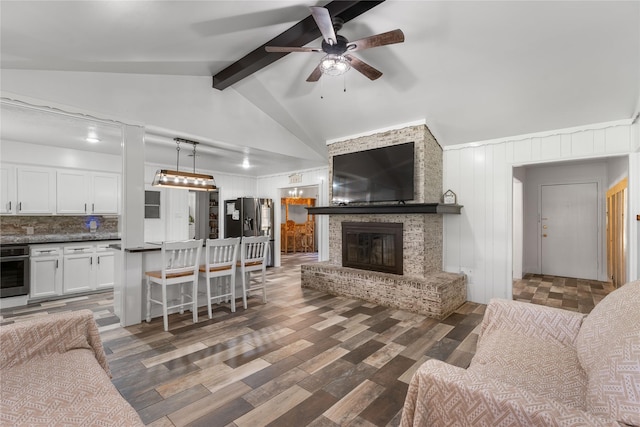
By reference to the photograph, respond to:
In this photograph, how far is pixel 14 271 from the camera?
420 centimetres

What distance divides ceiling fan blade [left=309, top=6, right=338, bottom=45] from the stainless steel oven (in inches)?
196

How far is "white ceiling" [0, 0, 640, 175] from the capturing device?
2459 mm

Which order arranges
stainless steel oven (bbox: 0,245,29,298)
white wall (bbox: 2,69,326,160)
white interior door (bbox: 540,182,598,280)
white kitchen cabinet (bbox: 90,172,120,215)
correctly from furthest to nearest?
1. white interior door (bbox: 540,182,598,280)
2. white kitchen cabinet (bbox: 90,172,120,215)
3. stainless steel oven (bbox: 0,245,29,298)
4. white wall (bbox: 2,69,326,160)

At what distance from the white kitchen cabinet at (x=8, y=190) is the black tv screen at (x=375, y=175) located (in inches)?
196

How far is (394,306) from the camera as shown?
4.18 m

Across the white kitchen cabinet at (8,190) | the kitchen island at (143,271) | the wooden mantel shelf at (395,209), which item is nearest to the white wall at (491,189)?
the wooden mantel shelf at (395,209)

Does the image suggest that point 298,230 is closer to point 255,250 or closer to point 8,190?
point 255,250

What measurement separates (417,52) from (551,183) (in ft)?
16.8

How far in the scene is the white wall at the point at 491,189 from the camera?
12.6 ft

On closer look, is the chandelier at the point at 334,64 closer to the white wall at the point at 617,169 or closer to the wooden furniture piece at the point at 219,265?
the wooden furniture piece at the point at 219,265

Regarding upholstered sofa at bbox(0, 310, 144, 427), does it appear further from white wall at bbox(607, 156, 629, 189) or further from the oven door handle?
white wall at bbox(607, 156, 629, 189)

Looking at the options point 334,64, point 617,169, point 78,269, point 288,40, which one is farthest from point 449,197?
point 78,269

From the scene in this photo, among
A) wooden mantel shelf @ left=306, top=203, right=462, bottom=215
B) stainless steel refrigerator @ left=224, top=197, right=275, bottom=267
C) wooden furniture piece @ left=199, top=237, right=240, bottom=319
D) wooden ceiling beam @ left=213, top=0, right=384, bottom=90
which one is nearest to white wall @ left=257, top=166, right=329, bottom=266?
stainless steel refrigerator @ left=224, top=197, right=275, bottom=267

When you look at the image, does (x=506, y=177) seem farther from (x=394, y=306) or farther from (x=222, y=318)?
(x=222, y=318)
